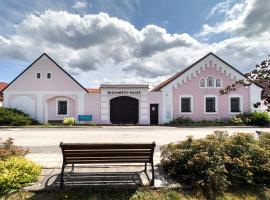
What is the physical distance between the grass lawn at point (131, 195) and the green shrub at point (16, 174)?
198mm

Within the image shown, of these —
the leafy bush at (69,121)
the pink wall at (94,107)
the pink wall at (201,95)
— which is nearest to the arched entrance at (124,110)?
the pink wall at (94,107)

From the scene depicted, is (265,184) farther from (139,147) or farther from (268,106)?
(139,147)

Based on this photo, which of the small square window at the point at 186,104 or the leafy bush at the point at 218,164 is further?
the small square window at the point at 186,104

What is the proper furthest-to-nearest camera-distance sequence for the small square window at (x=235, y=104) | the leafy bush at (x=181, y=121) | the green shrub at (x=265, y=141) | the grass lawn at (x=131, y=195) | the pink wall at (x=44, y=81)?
the small square window at (x=235, y=104) < the pink wall at (x=44, y=81) < the leafy bush at (x=181, y=121) < the green shrub at (x=265, y=141) < the grass lawn at (x=131, y=195)

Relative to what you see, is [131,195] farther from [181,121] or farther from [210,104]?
[210,104]

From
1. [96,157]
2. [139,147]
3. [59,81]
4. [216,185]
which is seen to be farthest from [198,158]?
[59,81]

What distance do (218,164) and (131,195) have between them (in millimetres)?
1981

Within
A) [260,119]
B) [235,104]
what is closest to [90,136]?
[260,119]

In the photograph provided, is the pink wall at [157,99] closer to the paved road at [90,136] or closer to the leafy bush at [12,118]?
the paved road at [90,136]

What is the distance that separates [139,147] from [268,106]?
2518 millimetres

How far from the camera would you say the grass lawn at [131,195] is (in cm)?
441

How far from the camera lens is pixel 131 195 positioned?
4.53m

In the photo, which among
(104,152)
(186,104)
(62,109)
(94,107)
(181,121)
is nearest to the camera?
(104,152)

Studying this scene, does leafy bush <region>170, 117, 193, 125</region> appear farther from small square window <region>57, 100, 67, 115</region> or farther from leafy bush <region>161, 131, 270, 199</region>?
leafy bush <region>161, 131, 270, 199</region>
